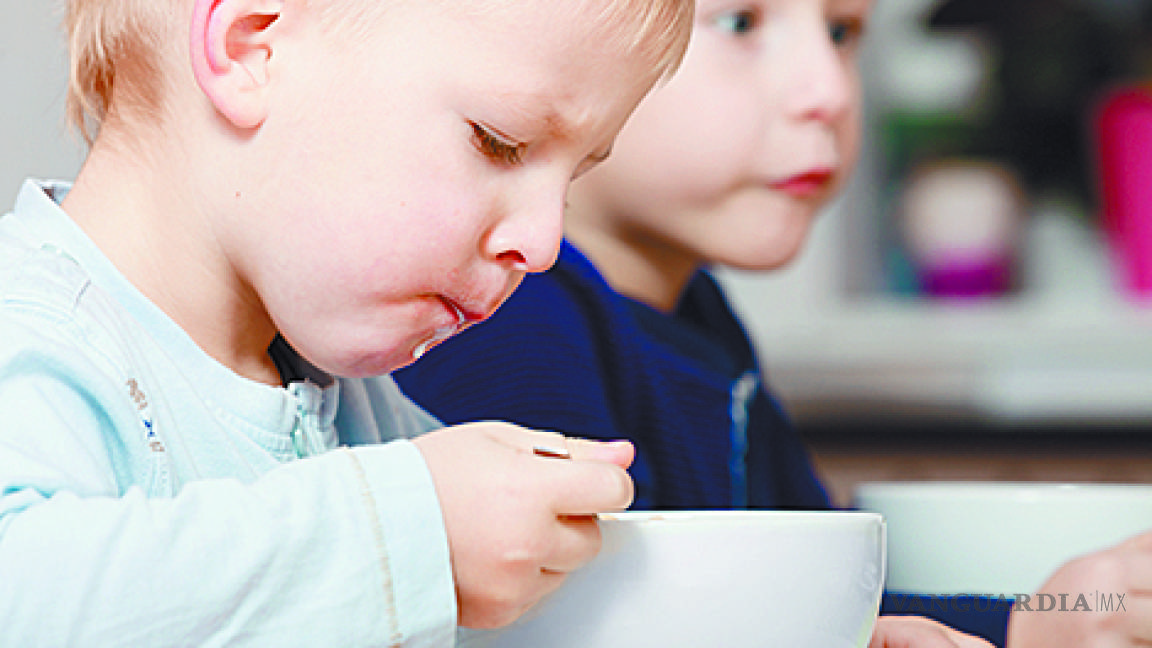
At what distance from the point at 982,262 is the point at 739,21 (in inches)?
60.0

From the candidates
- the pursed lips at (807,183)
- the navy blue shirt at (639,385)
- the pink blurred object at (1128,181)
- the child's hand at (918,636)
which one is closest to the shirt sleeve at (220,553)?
the child's hand at (918,636)

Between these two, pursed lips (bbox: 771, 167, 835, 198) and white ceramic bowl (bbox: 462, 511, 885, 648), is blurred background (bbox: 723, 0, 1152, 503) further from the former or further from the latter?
white ceramic bowl (bbox: 462, 511, 885, 648)

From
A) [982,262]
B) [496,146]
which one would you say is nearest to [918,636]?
[496,146]

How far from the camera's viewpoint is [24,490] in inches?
15.7

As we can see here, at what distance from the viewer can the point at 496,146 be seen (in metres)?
0.52

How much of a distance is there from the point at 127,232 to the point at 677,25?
270mm

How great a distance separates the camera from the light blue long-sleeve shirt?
1.24ft

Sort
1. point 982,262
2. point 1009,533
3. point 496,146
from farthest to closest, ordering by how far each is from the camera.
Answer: point 982,262, point 1009,533, point 496,146

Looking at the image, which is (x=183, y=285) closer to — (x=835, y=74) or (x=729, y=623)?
(x=729, y=623)

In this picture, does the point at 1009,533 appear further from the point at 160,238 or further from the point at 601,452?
the point at 160,238

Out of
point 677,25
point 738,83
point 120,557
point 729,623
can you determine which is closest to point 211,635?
point 120,557

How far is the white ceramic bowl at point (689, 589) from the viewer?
41cm

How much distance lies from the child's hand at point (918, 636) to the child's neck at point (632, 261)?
17.7 inches

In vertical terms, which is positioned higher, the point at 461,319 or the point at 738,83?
the point at 738,83
